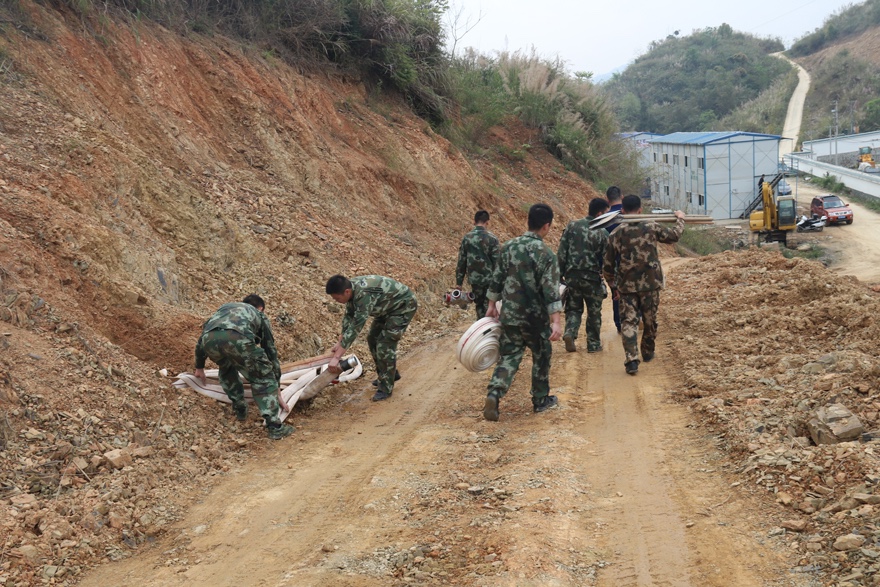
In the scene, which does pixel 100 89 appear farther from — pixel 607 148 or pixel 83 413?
pixel 607 148

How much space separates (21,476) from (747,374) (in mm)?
6248

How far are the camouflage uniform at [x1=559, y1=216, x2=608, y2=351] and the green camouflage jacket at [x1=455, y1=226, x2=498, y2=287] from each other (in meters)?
0.87

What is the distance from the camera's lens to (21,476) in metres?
5.33

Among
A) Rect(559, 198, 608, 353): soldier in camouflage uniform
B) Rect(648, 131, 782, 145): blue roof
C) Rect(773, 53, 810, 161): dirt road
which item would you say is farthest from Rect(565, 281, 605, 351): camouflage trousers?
Rect(773, 53, 810, 161): dirt road

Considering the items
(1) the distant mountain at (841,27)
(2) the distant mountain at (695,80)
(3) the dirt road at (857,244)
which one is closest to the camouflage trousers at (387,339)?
(3) the dirt road at (857,244)

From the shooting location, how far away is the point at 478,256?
9922 mm

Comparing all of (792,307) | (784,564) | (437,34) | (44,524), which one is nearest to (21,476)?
(44,524)

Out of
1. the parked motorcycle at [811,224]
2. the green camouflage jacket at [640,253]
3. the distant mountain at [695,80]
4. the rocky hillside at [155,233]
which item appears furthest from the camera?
the distant mountain at [695,80]

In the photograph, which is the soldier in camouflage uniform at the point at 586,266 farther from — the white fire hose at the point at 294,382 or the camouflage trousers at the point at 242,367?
the camouflage trousers at the point at 242,367

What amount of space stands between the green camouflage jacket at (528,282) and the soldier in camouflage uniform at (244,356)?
7.22ft

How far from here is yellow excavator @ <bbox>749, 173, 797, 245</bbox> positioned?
102ft

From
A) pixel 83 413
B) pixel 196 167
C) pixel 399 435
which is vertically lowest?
pixel 399 435

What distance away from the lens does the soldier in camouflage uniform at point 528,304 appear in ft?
23.4

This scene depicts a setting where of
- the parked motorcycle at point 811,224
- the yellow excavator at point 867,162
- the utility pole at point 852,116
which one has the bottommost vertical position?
the parked motorcycle at point 811,224
